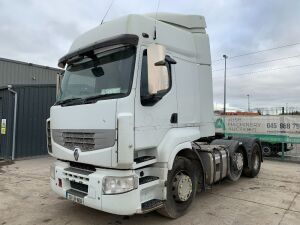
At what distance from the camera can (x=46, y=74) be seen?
66.4 ft

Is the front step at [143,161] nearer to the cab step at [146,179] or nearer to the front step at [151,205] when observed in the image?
the cab step at [146,179]

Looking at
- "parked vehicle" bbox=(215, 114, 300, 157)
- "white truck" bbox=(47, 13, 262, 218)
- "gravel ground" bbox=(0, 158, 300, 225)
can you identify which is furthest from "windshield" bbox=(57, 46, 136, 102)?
"parked vehicle" bbox=(215, 114, 300, 157)

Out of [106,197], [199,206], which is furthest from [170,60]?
[199,206]

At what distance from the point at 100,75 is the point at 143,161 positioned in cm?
152

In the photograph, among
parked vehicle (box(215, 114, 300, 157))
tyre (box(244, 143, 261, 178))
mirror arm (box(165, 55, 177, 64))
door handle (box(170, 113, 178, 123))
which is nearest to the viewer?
mirror arm (box(165, 55, 177, 64))

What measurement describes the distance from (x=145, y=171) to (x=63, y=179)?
1.43 m

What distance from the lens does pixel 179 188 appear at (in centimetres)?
551

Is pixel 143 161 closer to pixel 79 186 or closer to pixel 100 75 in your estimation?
pixel 79 186

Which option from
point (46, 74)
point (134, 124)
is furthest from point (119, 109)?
point (46, 74)

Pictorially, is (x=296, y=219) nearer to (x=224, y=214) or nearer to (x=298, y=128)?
(x=224, y=214)

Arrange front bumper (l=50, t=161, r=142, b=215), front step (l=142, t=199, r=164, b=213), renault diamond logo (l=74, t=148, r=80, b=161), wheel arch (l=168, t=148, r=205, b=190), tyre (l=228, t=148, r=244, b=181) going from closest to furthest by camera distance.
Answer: front bumper (l=50, t=161, r=142, b=215) < front step (l=142, t=199, r=164, b=213) < renault diamond logo (l=74, t=148, r=80, b=161) < wheel arch (l=168, t=148, r=205, b=190) < tyre (l=228, t=148, r=244, b=181)

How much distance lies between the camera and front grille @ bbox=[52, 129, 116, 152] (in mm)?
4539

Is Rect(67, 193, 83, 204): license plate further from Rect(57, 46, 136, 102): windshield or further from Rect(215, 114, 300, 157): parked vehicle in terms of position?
Rect(215, 114, 300, 157): parked vehicle

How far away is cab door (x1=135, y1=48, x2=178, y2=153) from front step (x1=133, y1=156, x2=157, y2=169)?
18cm
